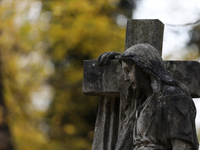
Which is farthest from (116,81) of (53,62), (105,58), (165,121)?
(53,62)

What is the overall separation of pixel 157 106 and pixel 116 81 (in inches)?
34.0

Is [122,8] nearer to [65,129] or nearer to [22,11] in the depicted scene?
[22,11]

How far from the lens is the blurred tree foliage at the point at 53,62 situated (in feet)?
40.5

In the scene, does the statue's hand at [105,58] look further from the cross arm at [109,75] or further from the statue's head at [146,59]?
the statue's head at [146,59]

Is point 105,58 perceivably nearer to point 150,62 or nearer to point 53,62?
point 150,62

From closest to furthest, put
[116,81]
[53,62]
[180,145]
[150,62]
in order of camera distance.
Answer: [180,145] < [150,62] < [116,81] < [53,62]

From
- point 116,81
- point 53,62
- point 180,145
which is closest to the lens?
point 180,145

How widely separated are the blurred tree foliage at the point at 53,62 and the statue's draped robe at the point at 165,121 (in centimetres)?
723

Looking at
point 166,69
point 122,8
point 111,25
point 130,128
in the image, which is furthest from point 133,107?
point 122,8

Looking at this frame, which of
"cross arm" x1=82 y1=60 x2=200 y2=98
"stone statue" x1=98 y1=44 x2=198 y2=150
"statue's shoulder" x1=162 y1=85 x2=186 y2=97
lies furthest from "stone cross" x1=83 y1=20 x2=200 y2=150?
"statue's shoulder" x1=162 y1=85 x2=186 y2=97

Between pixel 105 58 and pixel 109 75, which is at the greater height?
pixel 105 58

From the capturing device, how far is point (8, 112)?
12711 millimetres

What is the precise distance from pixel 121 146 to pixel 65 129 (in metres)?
7.83

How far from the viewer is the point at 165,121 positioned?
471 cm
